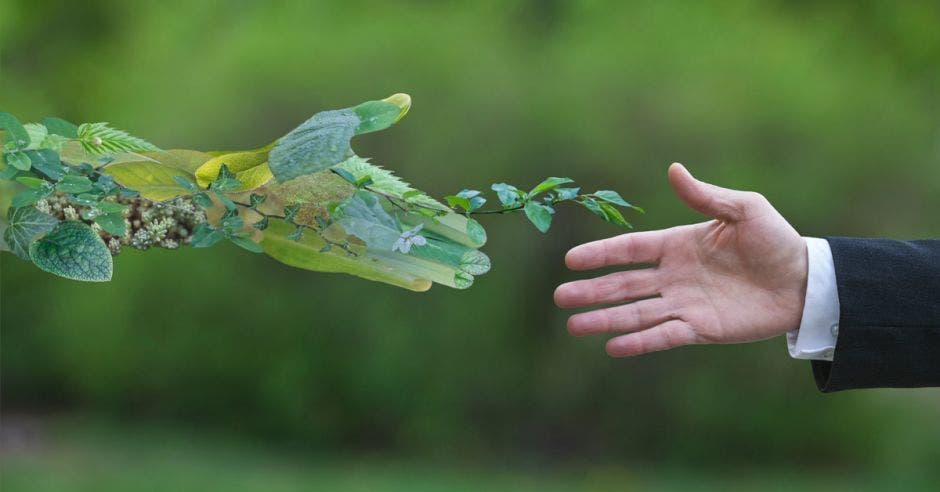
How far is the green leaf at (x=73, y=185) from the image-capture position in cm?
85

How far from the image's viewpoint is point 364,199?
2.83ft

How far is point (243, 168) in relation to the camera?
0.88m

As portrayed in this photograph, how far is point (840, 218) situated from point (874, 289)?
110 cm

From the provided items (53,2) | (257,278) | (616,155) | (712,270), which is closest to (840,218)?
(616,155)

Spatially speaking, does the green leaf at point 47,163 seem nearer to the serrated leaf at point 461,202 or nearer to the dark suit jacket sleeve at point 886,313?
the serrated leaf at point 461,202

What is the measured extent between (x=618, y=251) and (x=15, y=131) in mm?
654

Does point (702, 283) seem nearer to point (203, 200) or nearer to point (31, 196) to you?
point (203, 200)

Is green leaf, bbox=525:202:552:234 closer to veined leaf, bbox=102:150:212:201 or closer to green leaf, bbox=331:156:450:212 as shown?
green leaf, bbox=331:156:450:212

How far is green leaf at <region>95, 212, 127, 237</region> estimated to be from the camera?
85 cm

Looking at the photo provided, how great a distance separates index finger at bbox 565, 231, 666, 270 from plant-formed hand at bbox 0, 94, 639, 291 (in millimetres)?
82

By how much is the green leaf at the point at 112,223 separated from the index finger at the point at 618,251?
47 centimetres

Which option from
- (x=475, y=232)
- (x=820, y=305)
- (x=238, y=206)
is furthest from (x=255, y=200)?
(x=820, y=305)

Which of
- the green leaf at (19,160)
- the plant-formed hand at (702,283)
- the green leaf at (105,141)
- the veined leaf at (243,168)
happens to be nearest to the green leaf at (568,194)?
the plant-formed hand at (702,283)

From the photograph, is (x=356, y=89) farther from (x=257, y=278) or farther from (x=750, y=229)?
(x=750, y=229)
